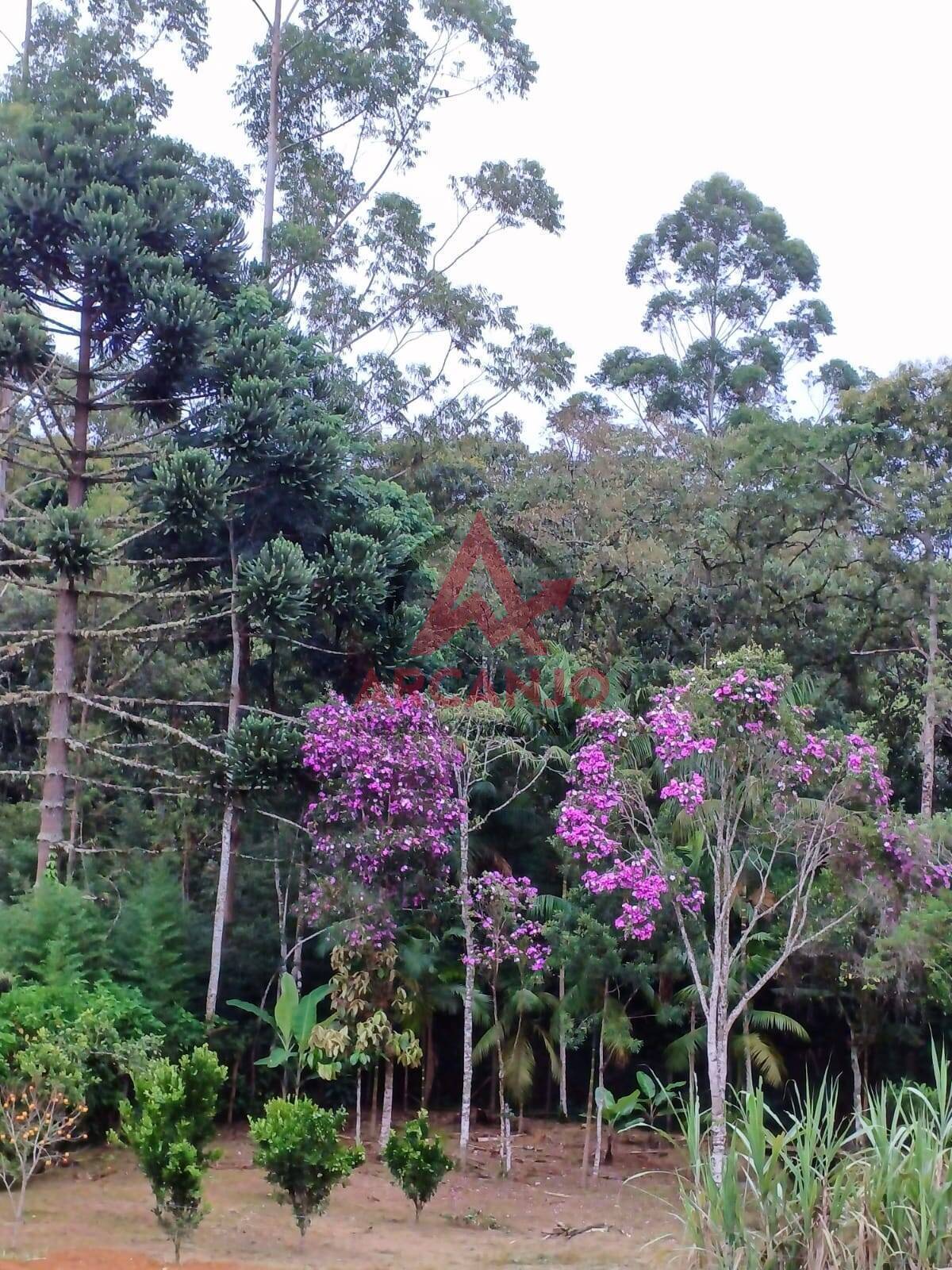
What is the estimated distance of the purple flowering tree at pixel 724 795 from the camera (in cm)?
884

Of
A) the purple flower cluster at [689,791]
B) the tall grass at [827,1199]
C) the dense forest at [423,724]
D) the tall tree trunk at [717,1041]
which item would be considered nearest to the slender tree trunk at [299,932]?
the dense forest at [423,724]

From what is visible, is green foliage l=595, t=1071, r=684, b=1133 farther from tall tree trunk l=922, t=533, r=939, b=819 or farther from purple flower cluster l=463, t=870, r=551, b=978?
tall tree trunk l=922, t=533, r=939, b=819

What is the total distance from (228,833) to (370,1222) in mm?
4229

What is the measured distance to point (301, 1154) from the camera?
24.6ft

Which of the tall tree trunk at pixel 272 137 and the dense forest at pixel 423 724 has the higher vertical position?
the tall tree trunk at pixel 272 137

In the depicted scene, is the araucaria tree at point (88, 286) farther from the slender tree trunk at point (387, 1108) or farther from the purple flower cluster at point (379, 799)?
the slender tree trunk at point (387, 1108)

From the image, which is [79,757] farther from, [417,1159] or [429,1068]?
[417,1159]

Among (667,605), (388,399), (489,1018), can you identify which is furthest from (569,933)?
(388,399)

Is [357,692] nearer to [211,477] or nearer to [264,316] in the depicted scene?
[211,477]

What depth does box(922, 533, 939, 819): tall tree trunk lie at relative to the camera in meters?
12.1

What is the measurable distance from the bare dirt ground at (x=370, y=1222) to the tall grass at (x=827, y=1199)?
992 millimetres

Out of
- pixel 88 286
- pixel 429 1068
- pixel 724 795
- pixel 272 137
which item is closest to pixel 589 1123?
pixel 429 1068

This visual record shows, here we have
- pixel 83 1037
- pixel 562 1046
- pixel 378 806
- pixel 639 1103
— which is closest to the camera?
pixel 83 1037

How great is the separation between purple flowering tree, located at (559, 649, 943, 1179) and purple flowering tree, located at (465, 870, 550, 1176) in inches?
40.5
